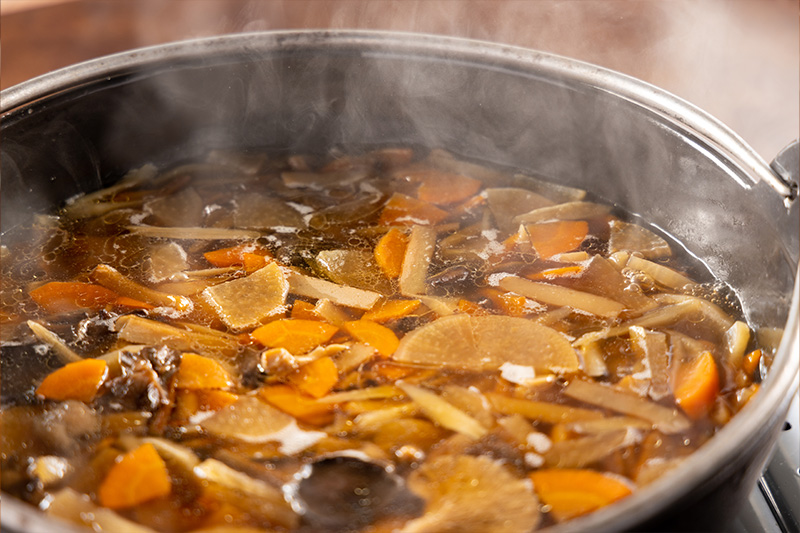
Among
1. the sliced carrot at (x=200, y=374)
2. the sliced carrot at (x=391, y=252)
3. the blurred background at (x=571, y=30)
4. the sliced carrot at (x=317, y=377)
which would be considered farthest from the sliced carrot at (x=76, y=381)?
the blurred background at (x=571, y=30)

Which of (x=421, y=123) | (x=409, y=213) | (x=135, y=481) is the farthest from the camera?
(x=421, y=123)

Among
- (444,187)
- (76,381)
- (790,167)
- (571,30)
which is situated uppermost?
(571,30)

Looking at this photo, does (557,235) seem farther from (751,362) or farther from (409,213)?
(751,362)

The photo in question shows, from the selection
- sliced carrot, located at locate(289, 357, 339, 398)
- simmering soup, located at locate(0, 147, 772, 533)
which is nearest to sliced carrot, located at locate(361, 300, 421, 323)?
simmering soup, located at locate(0, 147, 772, 533)

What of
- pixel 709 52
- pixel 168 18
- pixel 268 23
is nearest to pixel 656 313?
pixel 709 52

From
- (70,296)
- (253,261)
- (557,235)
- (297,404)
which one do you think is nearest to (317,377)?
(297,404)

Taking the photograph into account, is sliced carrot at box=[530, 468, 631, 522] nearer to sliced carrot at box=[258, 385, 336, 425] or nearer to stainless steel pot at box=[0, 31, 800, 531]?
sliced carrot at box=[258, 385, 336, 425]

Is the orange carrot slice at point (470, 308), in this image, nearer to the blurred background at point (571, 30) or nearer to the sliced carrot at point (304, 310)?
the sliced carrot at point (304, 310)
